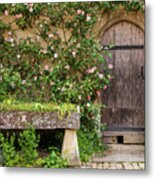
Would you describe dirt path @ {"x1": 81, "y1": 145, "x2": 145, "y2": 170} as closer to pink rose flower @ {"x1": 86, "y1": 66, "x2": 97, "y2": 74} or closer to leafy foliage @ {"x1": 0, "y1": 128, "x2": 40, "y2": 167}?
leafy foliage @ {"x1": 0, "y1": 128, "x2": 40, "y2": 167}

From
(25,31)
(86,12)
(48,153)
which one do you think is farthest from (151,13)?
(48,153)

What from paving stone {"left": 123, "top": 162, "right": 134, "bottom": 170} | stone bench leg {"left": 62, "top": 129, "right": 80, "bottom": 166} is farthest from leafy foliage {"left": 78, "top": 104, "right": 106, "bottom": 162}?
paving stone {"left": 123, "top": 162, "right": 134, "bottom": 170}

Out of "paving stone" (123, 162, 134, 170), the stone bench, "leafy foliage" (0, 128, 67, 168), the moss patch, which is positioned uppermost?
the moss patch

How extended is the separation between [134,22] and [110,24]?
151 mm

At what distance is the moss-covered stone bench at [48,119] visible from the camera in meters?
3.01

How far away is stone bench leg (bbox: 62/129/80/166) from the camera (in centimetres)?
299

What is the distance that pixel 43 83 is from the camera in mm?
3076

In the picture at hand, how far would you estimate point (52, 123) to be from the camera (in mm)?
3029

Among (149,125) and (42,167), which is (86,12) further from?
(42,167)

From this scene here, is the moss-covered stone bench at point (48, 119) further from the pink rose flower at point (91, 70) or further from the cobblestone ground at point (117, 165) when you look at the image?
the pink rose flower at point (91, 70)

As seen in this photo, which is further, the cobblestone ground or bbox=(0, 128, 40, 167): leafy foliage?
bbox=(0, 128, 40, 167): leafy foliage

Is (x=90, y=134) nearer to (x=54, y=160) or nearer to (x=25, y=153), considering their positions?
(x=54, y=160)

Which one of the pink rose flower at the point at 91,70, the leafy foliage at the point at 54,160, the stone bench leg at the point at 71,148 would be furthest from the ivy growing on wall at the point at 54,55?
the leafy foliage at the point at 54,160

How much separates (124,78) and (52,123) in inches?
20.8
